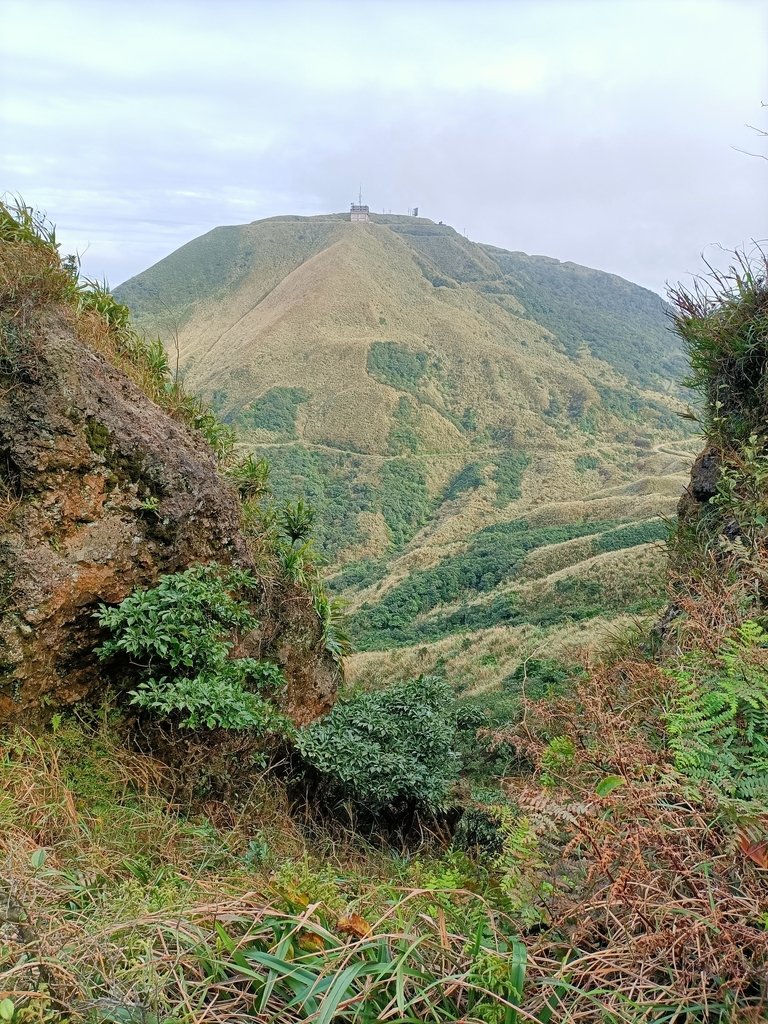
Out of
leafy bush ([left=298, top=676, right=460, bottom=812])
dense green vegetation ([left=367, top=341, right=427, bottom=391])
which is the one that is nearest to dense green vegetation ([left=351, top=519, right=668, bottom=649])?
leafy bush ([left=298, top=676, right=460, bottom=812])

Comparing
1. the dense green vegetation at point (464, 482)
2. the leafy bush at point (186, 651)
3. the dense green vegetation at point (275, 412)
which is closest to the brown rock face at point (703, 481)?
the leafy bush at point (186, 651)

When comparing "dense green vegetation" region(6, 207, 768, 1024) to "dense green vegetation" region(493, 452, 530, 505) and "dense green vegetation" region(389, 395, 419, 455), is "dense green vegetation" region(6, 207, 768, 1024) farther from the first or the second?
"dense green vegetation" region(389, 395, 419, 455)

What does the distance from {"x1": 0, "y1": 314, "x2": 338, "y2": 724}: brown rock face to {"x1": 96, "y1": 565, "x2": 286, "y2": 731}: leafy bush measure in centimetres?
22

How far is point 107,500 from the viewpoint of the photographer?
4637mm

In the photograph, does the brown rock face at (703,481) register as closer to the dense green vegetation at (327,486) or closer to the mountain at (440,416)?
the mountain at (440,416)

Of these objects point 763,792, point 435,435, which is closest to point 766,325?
point 763,792

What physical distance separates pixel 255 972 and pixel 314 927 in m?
0.19

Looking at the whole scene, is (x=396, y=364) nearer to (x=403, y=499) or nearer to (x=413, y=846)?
(x=403, y=499)

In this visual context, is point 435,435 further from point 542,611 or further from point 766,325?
point 766,325

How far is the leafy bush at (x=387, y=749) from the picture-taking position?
5.52m

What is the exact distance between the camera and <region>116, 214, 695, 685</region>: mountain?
2384 cm

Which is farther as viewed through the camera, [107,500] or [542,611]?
[542,611]

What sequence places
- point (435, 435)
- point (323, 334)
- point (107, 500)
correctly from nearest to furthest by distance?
point (107, 500) → point (435, 435) → point (323, 334)

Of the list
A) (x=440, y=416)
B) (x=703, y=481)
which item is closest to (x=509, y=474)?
(x=440, y=416)
